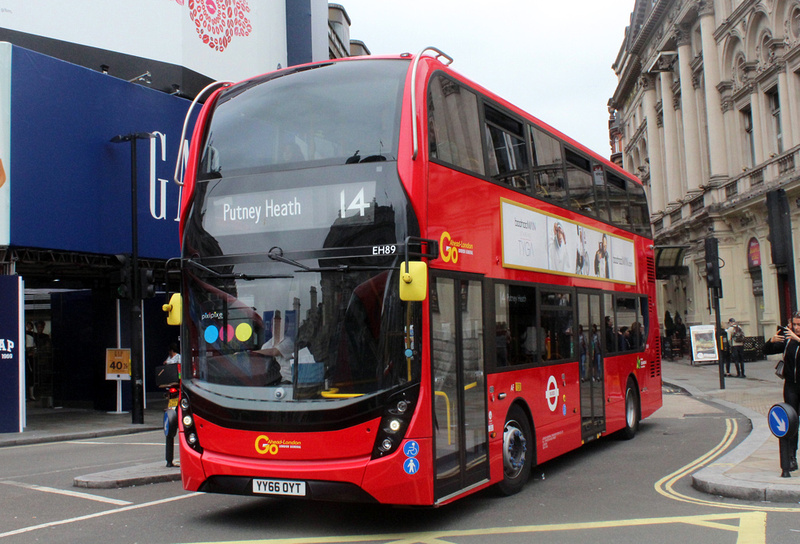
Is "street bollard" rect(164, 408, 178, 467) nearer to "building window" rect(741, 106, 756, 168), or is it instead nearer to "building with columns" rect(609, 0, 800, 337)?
"building with columns" rect(609, 0, 800, 337)

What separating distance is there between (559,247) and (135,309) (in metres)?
11.8

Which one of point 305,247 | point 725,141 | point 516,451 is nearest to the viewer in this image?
point 305,247

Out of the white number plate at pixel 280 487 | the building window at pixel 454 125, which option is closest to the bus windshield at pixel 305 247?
the building window at pixel 454 125

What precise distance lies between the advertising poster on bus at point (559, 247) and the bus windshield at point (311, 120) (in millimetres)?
2190

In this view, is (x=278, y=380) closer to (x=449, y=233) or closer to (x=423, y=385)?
(x=423, y=385)

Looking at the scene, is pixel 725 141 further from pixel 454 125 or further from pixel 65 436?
pixel 454 125

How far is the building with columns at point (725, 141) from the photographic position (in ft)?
103

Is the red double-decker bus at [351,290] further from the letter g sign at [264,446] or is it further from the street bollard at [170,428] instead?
the street bollard at [170,428]

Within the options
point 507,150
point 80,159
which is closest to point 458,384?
point 507,150

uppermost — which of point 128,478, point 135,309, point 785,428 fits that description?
point 135,309

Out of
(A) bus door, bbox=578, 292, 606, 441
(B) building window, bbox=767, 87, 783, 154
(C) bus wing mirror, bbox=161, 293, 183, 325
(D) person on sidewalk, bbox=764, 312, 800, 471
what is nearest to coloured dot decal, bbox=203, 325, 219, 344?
(C) bus wing mirror, bbox=161, 293, 183, 325

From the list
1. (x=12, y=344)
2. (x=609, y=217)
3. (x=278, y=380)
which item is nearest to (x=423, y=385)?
(x=278, y=380)

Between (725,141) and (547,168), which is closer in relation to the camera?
(547,168)

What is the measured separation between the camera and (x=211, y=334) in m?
7.58
